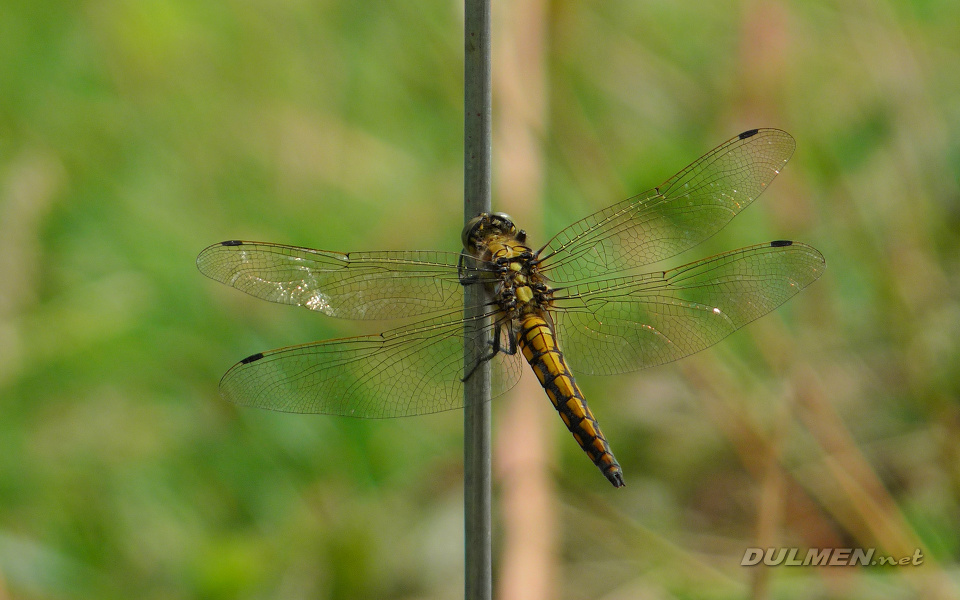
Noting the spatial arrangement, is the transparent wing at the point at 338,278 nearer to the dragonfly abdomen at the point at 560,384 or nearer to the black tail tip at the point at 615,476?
the dragonfly abdomen at the point at 560,384

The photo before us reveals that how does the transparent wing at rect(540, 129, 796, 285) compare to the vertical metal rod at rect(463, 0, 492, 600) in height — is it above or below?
above

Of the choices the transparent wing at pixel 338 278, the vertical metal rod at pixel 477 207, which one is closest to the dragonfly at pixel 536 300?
the transparent wing at pixel 338 278

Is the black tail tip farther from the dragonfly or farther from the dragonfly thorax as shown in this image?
the dragonfly thorax

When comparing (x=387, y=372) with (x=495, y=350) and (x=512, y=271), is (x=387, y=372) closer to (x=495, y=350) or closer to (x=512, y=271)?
(x=495, y=350)

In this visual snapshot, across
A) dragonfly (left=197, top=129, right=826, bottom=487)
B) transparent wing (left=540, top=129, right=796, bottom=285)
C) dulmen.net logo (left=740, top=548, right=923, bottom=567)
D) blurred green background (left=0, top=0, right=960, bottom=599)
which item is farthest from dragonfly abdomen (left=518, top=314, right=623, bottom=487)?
dulmen.net logo (left=740, top=548, right=923, bottom=567)

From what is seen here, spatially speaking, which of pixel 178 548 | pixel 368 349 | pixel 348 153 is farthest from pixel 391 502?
pixel 348 153

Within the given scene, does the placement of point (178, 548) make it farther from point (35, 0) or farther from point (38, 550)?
point (35, 0)

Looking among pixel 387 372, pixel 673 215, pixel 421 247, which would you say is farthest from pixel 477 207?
pixel 421 247
